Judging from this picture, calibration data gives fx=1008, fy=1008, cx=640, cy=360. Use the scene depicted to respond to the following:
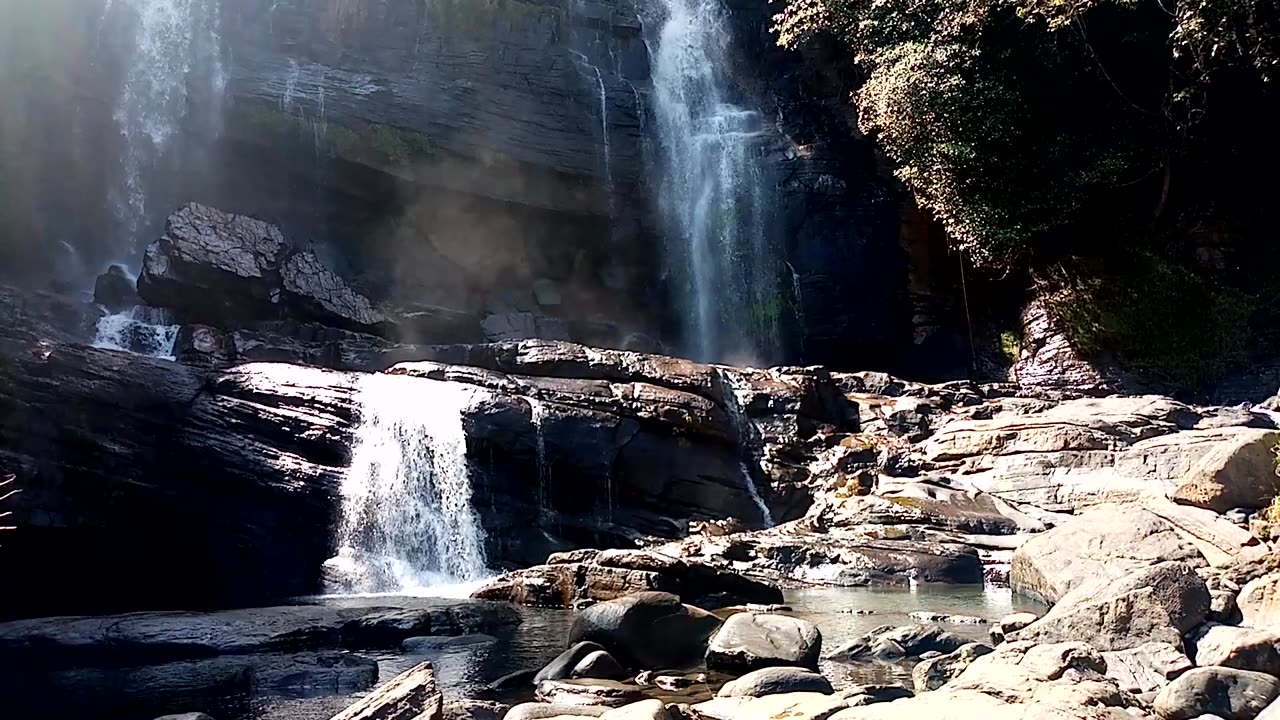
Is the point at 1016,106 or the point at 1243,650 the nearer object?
the point at 1243,650

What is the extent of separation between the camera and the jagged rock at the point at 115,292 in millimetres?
22953

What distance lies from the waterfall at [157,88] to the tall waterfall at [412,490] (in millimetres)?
13349

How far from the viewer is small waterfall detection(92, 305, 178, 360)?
21.3 metres

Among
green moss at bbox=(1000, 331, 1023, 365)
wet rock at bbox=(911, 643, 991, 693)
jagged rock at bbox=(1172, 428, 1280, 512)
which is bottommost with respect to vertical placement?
wet rock at bbox=(911, 643, 991, 693)

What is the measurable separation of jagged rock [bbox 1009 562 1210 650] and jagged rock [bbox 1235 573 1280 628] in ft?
1.27

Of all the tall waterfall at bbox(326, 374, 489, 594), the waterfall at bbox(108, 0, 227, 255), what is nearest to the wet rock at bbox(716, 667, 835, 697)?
the tall waterfall at bbox(326, 374, 489, 594)

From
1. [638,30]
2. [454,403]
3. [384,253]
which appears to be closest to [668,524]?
[454,403]

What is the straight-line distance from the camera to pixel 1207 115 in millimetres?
23562

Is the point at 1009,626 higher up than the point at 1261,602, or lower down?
lower down

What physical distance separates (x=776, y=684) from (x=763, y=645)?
41.7 inches

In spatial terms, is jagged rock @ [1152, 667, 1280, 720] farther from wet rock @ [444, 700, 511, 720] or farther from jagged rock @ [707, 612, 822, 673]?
wet rock @ [444, 700, 511, 720]

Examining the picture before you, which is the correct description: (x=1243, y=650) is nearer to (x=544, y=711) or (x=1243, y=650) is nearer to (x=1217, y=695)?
(x=1217, y=695)

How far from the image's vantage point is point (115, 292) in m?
23.1

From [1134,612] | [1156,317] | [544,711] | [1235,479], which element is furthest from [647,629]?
[1156,317]
